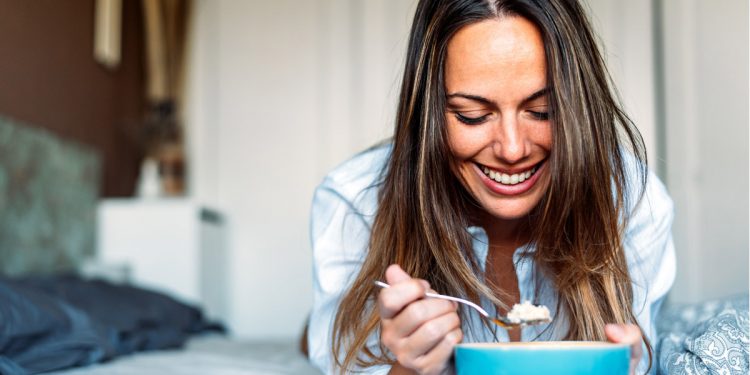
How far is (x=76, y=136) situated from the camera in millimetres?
3211

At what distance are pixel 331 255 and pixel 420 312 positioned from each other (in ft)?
1.69

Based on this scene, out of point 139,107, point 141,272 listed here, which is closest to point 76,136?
point 141,272

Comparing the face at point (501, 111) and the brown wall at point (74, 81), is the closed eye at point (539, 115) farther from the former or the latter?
the brown wall at point (74, 81)

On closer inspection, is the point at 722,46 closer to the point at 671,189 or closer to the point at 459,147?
the point at 671,189

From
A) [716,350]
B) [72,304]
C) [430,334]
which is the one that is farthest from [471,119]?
[72,304]

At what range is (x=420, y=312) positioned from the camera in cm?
87

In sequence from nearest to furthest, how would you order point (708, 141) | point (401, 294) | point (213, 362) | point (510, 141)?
point (401, 294), point (510, 141), point (213, 362), point (708, 141)

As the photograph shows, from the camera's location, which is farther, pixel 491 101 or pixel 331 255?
pixel 331 255

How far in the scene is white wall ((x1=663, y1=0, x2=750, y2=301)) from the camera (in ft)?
8.75

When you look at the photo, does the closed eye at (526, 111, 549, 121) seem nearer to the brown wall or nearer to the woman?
the woman

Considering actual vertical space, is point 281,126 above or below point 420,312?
above

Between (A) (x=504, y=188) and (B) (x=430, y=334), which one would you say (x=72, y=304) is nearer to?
(A) (x=504, y=188)

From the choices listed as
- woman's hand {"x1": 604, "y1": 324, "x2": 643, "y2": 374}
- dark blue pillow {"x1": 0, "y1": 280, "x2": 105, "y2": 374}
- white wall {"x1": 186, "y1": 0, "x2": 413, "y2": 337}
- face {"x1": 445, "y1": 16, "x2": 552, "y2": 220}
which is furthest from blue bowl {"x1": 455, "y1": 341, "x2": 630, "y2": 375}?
white wall {"x1": 186, "y1": 0, "x2": 413, "y2": 337}

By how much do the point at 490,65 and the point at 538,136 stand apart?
0.12m
